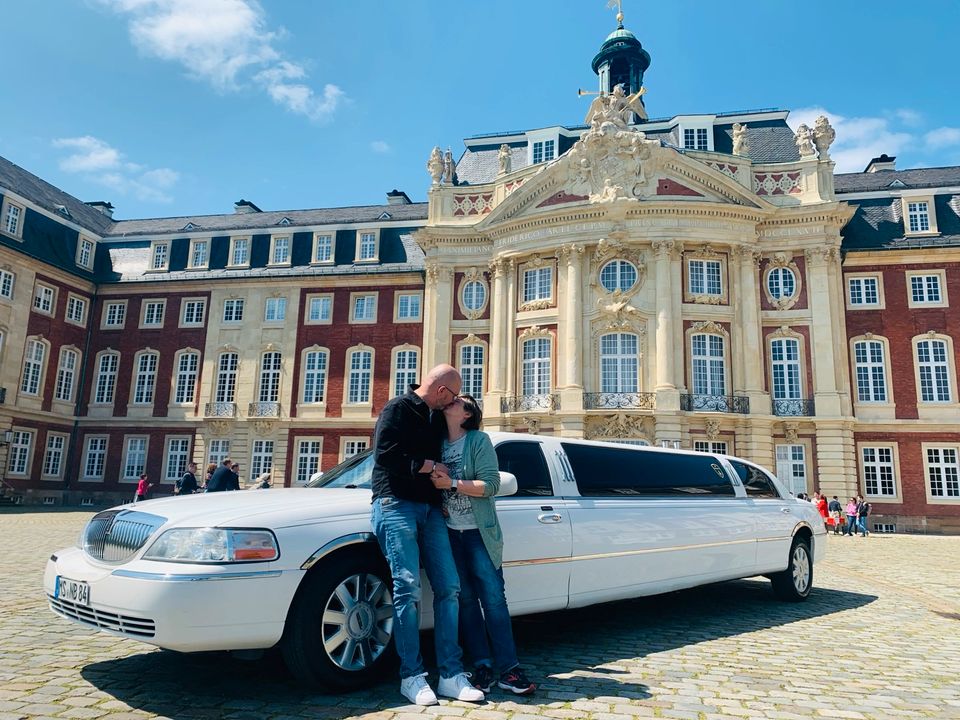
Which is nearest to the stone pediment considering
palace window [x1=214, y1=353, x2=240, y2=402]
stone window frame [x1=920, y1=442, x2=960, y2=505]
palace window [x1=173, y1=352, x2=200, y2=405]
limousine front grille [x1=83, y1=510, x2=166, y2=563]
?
stone window frame [x1=920, y1=442, x2=960, y2=505]

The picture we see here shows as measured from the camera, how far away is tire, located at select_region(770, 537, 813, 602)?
915 centimetres

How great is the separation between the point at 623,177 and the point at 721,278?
605 cm

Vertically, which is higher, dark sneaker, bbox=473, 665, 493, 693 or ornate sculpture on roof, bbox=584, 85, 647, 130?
ornate sculpture on roof, bbox=584, 85, 647, 130

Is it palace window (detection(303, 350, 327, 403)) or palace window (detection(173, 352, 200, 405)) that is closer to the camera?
palace window (detection(303, 350, 327, 403))

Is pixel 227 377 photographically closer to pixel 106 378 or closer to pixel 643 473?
pixel 106 378

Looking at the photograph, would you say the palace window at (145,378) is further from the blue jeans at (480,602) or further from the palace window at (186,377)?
the blue jeans at (480,602)

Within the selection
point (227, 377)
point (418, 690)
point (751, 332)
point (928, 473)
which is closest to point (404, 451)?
point (418, 690)

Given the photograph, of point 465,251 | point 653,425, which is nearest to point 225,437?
point 465,251

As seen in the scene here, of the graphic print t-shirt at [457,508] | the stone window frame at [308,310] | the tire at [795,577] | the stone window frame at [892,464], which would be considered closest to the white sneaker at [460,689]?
the graphic print t-shirt at [457,508]

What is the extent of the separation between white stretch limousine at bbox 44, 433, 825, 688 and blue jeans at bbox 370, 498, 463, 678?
0.90 ft

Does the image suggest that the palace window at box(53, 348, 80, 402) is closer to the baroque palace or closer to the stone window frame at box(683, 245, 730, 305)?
the baroque palace

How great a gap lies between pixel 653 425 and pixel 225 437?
21142 millimetres

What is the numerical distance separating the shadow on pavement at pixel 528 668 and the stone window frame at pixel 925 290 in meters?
26.3

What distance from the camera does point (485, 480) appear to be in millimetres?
4965
